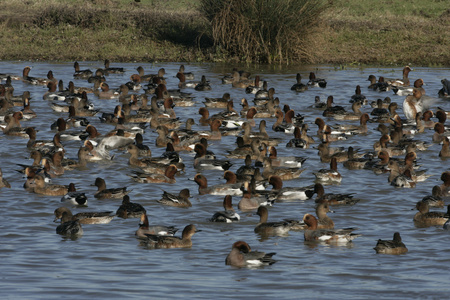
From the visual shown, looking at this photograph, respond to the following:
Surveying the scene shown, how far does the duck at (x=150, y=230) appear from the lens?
1379 centimetres

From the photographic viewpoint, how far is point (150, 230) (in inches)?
544

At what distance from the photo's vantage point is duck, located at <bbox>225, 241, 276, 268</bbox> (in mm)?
12148

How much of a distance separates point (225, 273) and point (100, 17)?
33.1m

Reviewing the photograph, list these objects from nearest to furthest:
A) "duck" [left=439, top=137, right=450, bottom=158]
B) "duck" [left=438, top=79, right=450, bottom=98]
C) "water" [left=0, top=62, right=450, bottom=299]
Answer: "water" [left=0, top=62, right=450, bottom=299], "duck" [left=439, top=137, right=450, bottom=158], "duck" [left=438, top=79, right=450, bottom=98]

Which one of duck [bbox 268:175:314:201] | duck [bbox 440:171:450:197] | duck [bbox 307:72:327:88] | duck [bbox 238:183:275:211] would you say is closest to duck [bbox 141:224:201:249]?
duck [bbox 238:183:275:211]

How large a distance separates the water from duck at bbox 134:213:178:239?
0.18m

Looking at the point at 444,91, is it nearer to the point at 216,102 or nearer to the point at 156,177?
the point at 216,102

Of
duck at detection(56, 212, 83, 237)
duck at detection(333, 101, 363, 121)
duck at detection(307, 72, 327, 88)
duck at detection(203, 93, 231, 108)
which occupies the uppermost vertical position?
duck at detection(307, 72, 327, 88)

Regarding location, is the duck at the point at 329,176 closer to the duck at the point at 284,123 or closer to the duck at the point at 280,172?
the duck at the point at 280,172

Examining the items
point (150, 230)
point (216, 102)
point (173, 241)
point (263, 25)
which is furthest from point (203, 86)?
point (173, 241)

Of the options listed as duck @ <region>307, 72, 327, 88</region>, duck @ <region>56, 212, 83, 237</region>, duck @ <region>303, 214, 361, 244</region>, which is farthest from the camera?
duck @ <region>307, 72, 327, 88</region>

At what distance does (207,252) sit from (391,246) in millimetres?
3059

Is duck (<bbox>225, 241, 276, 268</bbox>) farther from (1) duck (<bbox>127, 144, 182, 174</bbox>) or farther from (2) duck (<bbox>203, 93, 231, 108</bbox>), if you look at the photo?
(2) duck (<bbox>203, 93, 231, 108</bbox>)

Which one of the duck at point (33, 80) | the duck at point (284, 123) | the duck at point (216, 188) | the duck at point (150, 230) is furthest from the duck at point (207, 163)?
the duck at point (33, 80)
